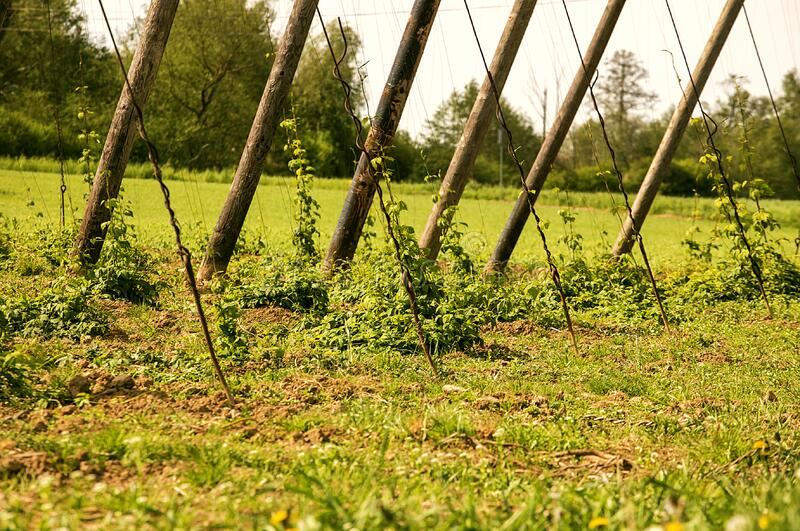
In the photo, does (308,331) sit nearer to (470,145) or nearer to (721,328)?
(470,145)

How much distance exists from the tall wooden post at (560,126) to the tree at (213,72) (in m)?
30.1

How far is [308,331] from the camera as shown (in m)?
6.07

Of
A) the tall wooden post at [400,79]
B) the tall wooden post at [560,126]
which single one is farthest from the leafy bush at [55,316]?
the tall wooden post at [560,126]

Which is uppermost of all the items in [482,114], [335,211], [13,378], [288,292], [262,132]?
[482,114]

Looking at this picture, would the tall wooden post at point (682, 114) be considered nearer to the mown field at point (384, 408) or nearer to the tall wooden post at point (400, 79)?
the mown field at point (384, 408)

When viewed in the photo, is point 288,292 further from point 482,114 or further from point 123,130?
point 482,114

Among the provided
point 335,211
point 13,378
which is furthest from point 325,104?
point 13,378

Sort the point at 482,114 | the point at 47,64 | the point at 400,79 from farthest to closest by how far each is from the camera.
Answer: the point at 47,64
the point at 482,114
the point at 400,79

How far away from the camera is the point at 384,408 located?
4230 millimetres

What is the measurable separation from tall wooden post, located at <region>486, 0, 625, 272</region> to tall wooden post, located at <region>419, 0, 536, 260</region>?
3.08 feet

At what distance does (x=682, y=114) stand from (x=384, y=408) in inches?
271

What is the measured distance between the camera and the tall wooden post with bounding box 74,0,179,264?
720 centimetres

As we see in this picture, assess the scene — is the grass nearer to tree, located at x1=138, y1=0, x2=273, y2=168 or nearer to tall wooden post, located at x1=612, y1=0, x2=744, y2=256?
tall wooden post, located at x1=612, y1=0, x2=744, y2=256

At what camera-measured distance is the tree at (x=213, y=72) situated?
38.1 meters
